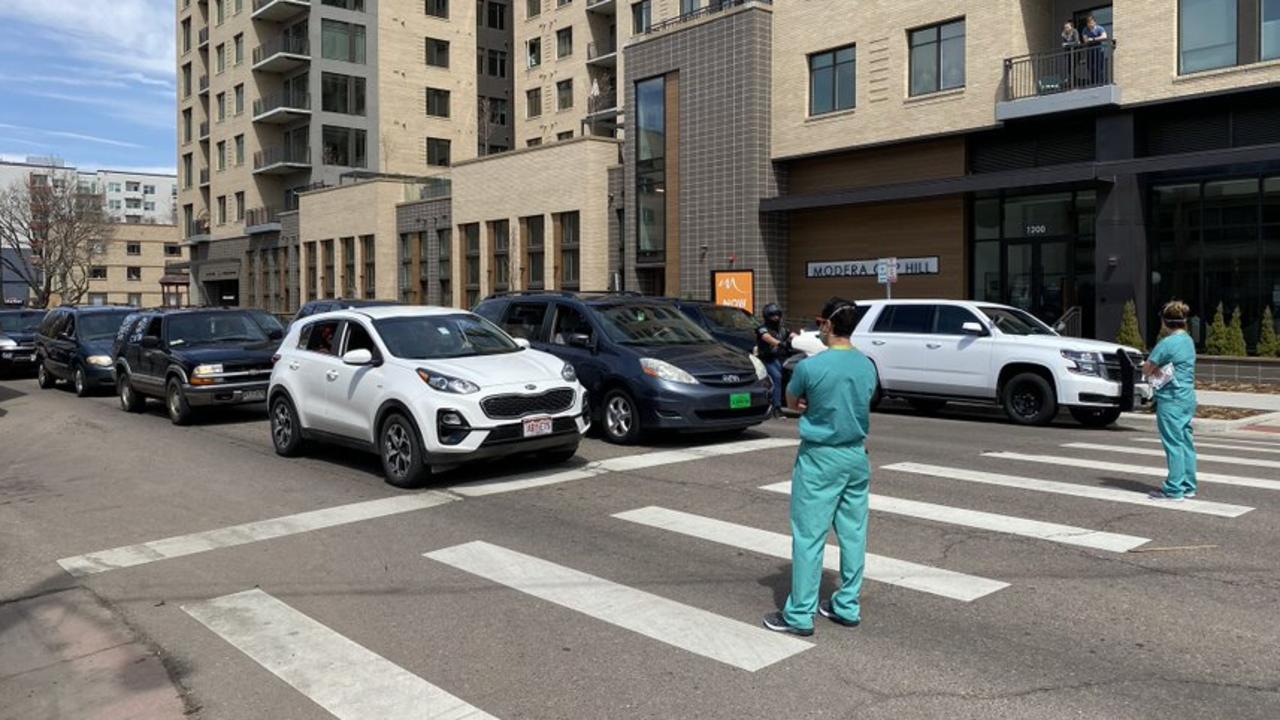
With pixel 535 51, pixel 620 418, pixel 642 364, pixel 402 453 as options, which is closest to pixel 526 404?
pixel 402 453

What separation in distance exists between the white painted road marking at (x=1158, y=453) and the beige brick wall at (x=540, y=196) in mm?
24225

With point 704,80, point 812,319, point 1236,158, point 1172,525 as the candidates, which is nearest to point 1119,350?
point 1172,525

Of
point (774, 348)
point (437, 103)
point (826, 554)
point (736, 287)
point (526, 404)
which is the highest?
point (437, 103)

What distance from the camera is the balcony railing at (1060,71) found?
22.4 m

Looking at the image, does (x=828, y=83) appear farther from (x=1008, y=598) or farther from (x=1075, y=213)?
(x=1008, y=598)

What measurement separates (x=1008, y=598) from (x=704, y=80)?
26.8 metres

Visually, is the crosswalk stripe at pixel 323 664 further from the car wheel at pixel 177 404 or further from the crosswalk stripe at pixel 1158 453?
the car wheel at pixel 177 404

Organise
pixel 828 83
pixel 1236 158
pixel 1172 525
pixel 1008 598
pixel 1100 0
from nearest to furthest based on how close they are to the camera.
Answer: pixel 1008 598
pixel 1172 525
pixel 1236 158
pixel 1100 0
pixel 828 83

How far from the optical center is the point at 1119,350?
1393 cm

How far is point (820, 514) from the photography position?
16.8ft

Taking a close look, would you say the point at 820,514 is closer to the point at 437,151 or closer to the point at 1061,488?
the point at 1061,488

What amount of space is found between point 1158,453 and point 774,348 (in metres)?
5.20

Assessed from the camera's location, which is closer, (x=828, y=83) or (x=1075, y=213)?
(x=1075, y=213)

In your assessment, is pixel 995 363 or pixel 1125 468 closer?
pixel 1125 468
